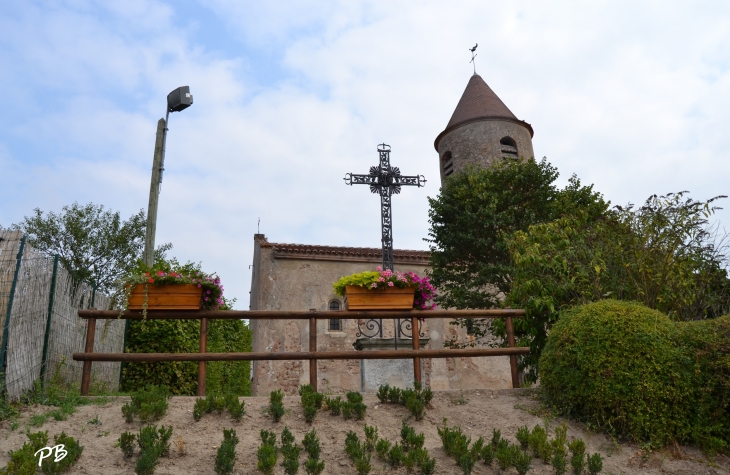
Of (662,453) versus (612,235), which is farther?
(612,235)

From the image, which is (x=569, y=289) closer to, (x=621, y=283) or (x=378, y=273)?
(x=621, y=283)

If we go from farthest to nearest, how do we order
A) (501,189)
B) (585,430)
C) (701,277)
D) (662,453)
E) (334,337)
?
(334,337) < (501,189) < (701,277) < (585,430) < (662,453)

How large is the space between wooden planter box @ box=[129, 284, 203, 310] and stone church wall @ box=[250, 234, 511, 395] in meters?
12.7

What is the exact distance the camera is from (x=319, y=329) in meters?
20.0

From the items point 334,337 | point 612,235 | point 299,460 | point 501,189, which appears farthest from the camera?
point 334,337

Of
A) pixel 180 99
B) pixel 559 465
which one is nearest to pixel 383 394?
pixel 559 465

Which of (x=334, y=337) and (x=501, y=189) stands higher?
(x=501, y=189)

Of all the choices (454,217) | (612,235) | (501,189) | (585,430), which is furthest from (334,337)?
(585,430)

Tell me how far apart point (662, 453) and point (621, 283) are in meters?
3.35

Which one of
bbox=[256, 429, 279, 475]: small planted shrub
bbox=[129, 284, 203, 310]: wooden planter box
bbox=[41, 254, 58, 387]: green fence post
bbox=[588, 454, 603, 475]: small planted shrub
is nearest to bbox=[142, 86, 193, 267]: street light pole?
bbox=[41, 254, 58, 387]: green fence post

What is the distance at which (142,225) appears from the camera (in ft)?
89.4

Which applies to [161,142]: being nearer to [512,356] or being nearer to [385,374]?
[385,374]

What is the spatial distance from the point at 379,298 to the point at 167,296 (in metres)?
2.55

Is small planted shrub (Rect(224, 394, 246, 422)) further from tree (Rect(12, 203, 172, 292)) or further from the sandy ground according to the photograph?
tree (Rect(12, 203, 172, 292))
